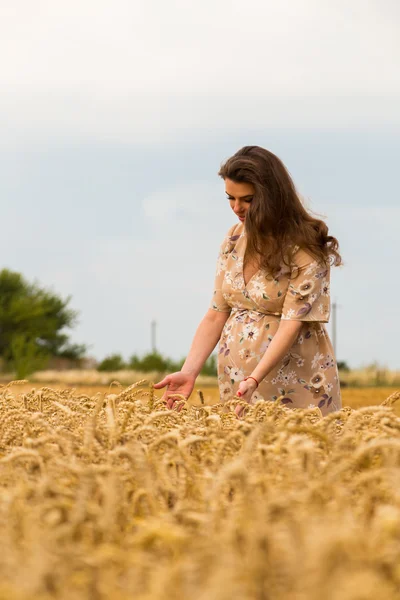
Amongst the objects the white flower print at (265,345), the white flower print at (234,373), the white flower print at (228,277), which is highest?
the white flower print at (228,277)

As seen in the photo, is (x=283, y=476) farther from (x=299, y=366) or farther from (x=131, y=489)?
(x=299, y=366)

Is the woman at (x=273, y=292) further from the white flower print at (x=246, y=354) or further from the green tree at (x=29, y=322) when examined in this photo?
the green tree at (x=29, y=322)

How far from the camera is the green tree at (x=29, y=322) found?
26.5 meters

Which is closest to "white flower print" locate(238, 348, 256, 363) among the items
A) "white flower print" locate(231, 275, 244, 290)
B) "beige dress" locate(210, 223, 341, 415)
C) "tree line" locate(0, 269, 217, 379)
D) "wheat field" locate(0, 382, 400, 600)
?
"beige dress" locate(210, 223, 341, 415)

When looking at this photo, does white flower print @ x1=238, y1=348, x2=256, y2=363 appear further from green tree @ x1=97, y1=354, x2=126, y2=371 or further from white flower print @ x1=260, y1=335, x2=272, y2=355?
green tree @ x1=97, y1=354, x2=126, y2=371

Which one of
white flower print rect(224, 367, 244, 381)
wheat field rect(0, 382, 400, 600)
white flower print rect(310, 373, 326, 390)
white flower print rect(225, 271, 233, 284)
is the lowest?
wheat field rect(0, 382, 400, 600)

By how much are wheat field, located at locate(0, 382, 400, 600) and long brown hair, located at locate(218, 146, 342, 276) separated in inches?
74.8

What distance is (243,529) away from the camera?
82 cm

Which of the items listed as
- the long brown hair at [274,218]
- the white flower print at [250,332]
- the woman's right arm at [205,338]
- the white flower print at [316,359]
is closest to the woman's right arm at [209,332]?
the woman's right arm at [205,338]

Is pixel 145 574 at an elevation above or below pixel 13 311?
below

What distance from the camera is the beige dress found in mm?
3279

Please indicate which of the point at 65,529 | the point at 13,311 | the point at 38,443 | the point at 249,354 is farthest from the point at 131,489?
the point at 13,311

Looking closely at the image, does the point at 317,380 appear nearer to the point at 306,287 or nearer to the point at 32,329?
the point at 306,287

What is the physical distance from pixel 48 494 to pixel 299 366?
2469mm
